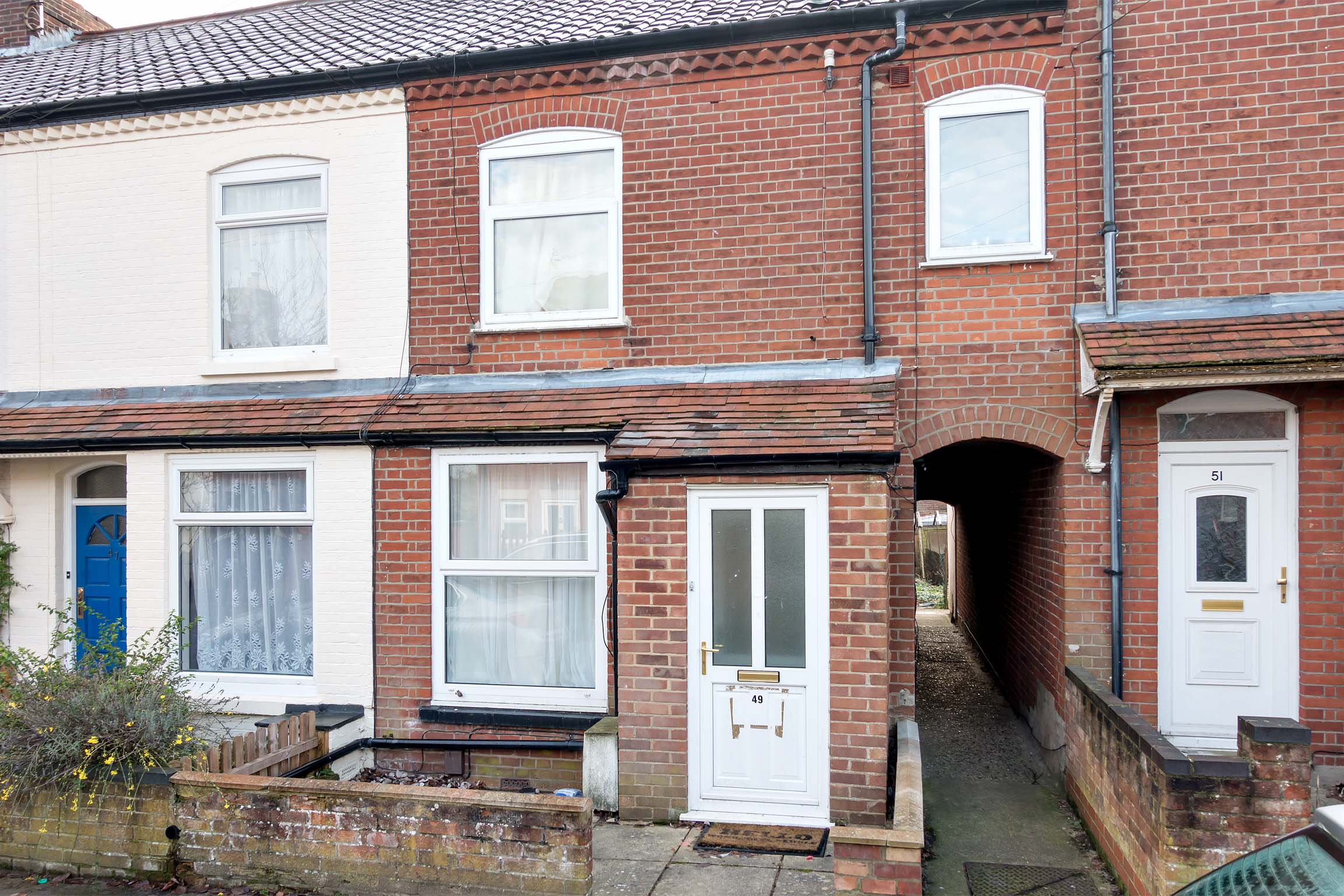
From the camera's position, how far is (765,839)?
18.6 ft

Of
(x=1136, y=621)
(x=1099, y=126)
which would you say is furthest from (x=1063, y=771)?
(x=1099, y=126)

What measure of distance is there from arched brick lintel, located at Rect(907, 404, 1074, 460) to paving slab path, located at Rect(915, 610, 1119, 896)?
8.21 feet

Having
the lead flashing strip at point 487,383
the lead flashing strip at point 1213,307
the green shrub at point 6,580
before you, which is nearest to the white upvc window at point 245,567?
the lead flashing strip at point 487,383

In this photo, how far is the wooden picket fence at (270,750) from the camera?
567cm

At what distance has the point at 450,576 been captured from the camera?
24.4 feet

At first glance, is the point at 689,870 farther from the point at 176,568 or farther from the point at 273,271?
the point at 273,271

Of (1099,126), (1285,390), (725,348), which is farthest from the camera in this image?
(725,348)

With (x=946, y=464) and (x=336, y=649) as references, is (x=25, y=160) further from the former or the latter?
(x=946, y=464)

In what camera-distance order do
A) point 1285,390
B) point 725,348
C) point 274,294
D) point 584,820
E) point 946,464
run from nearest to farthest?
point 584,820 → point 1285,390 → point 725,348 → point 274,294 → point 946,464

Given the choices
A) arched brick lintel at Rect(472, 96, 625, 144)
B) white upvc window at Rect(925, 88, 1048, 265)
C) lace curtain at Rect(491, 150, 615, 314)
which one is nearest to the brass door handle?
lace curtain at Rect(491, 150, 615, 314)

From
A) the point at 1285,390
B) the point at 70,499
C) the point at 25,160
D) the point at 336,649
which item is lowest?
the point at 336,649

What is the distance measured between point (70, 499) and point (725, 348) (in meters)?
6.35

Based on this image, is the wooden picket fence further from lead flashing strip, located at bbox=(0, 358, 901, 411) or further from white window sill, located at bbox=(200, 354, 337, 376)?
white window sill, located at bbox=(200, 354, 337, 376)

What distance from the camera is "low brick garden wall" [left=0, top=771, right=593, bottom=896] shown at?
15.9ft
